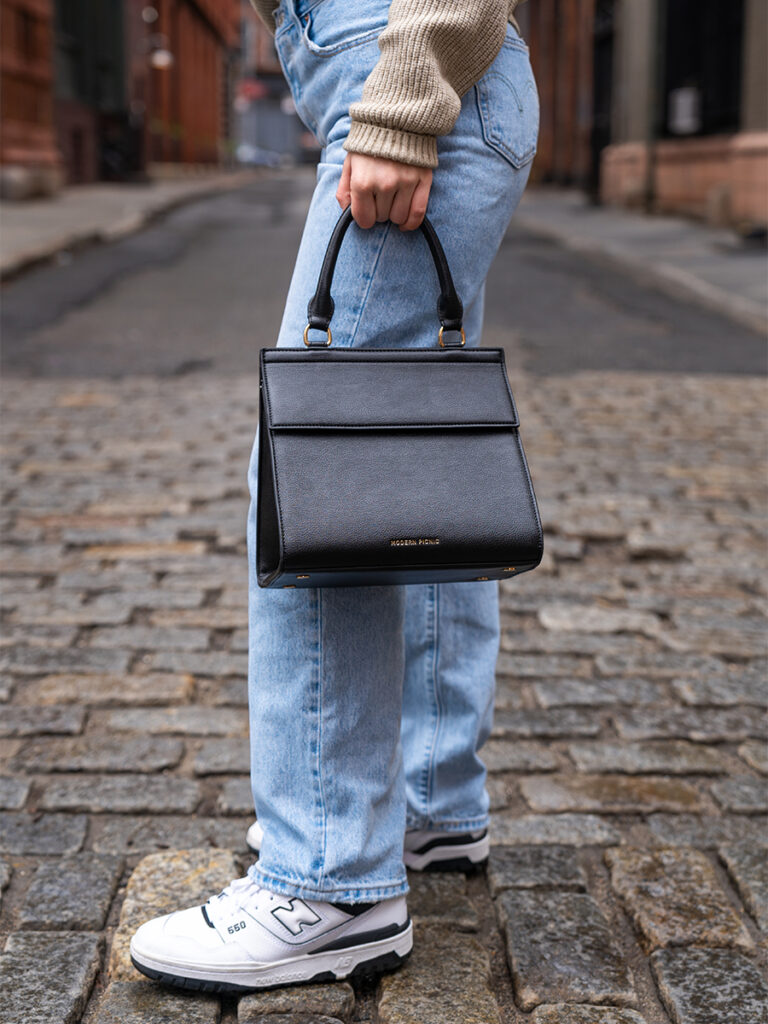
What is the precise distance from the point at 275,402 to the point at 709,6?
2037 cm

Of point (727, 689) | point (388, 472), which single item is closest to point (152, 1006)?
point (388, 472)

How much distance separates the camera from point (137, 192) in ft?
87.4

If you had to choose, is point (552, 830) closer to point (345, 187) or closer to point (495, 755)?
point (495, 755)

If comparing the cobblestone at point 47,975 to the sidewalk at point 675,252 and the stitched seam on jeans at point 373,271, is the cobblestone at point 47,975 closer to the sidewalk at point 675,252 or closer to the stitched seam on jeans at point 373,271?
the stitched seam on jeans at point 373,271

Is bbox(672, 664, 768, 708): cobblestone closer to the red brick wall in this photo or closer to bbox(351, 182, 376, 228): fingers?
bbox(351, 182, 376, 228): fingers

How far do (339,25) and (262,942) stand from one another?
1.32m

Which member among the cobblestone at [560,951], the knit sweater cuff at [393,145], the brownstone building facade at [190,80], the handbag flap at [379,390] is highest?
the brownstone building facade at [190,80]

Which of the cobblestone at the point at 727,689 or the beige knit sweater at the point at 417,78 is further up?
the beige knit sweater at the point at 417,78

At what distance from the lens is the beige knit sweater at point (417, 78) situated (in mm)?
1567

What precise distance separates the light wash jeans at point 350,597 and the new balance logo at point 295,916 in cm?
2

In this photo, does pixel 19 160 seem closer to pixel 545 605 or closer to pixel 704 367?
pixel 704 367

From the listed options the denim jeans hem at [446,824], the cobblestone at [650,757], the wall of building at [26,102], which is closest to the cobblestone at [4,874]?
the denim jeans hem at [446,824]

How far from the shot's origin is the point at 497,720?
9.27ft

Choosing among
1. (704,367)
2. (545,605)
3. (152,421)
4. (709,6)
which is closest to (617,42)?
(709,6)
